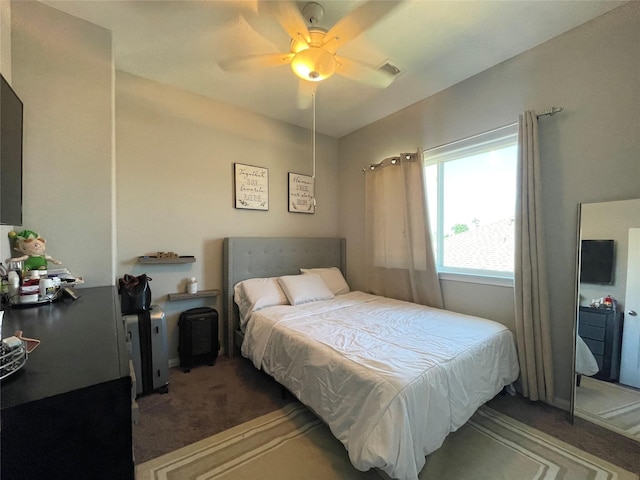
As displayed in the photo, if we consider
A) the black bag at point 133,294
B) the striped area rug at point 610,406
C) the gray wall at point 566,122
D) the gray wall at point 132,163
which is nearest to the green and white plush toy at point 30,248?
the gray wall at point 132,163

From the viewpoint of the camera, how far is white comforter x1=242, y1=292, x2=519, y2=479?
4.10ft

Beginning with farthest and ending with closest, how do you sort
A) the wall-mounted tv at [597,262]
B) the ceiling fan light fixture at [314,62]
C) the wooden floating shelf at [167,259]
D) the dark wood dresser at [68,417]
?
the wooden floating shelf at [167,259]
the wall-mounted tv at [597,262]
the ceiling fan light fixture at [314,62]
the dark wood dresser at [68,417]

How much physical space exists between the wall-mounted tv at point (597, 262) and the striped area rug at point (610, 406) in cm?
70

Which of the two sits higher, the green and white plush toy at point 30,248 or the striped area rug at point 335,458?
the green and white plush toy at point 30,248

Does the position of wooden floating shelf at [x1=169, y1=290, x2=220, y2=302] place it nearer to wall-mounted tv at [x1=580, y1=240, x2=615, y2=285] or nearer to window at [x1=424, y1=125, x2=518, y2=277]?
window at [x1=424, y1=125, x2=518, y2=277]

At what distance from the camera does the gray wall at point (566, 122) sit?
1.74 m

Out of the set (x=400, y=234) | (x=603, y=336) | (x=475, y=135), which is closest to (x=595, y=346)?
(x=603, y=336)

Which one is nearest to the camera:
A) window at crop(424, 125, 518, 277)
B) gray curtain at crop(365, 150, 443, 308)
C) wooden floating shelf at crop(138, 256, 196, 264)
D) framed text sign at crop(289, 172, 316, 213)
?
window at crop(424, 125, 518, 277)

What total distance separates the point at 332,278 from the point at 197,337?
5.42 feet

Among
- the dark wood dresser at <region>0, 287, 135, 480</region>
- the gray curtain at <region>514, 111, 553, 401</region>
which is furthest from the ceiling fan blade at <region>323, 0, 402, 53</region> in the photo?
the dark wood dresser at <region>0, 287, 135, 480</region>

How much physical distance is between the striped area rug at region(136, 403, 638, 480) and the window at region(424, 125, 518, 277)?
1244 mm

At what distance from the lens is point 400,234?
3.03 metres

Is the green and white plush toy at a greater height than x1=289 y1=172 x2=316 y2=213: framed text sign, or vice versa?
x1=289 y1=172 x2=316 y2=213: framed text sign

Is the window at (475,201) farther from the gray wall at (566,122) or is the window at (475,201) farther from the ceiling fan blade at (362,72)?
the ceiling fan blade at (362,72)
